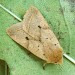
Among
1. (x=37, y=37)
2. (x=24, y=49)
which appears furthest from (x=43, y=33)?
(x=24, y=49)

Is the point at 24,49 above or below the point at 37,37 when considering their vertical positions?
below

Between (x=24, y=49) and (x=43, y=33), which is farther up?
(x=43, y=33)

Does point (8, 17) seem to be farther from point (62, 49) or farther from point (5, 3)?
point (62, 49)

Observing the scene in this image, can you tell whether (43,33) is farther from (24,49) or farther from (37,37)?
(24,49)

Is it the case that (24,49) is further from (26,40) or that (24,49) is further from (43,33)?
(43,33)
